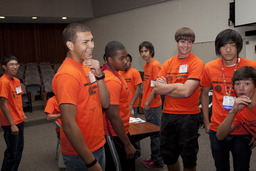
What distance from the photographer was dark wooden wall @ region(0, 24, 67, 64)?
1177 centimetres

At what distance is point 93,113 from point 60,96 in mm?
249

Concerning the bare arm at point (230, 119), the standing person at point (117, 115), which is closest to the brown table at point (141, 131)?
the standing person at point (117, 115)

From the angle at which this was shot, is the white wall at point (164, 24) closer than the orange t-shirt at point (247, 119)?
No

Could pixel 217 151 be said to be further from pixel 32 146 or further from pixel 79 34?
pixel 32 146

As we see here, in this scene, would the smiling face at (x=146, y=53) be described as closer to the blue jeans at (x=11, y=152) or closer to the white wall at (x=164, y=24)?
the blue jeans at (x=11, y=152)

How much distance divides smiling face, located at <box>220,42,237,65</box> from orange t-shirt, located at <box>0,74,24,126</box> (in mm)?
2428

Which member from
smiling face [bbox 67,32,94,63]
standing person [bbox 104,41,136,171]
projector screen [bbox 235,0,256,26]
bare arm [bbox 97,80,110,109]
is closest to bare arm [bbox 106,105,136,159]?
standing person [bbox 104,41,136,171]

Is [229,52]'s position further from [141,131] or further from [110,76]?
[141,131]

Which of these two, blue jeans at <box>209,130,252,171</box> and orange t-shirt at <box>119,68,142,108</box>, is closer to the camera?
blue jeans at <box>209,130,252,171</box>

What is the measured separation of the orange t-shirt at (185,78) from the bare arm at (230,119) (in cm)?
Answer: 44

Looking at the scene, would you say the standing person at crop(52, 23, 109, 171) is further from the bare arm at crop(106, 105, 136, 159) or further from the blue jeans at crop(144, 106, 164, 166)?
the blue jeans at crop(144, 106, 164, 166)

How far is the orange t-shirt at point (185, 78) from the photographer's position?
2133 mm

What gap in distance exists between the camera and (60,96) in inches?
49.4

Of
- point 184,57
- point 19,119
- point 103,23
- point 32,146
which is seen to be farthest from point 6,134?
point 103,23
